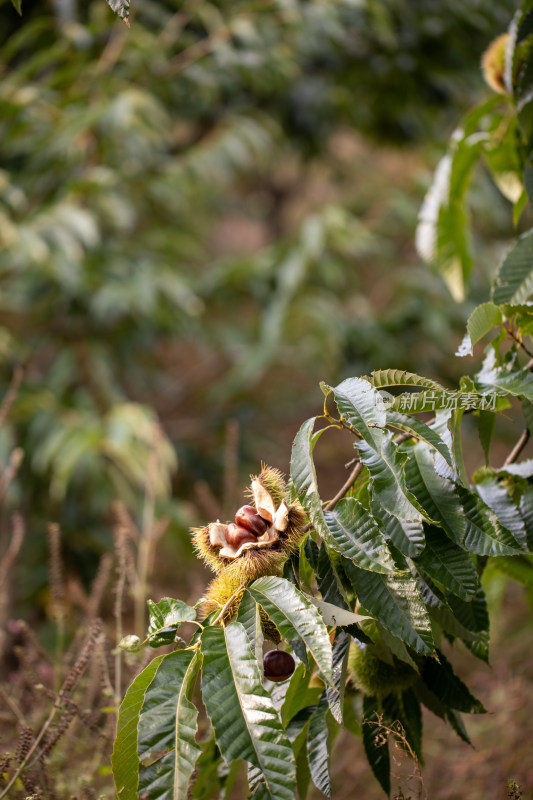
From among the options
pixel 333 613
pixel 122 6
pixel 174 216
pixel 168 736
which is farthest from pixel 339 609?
pixel 174 216

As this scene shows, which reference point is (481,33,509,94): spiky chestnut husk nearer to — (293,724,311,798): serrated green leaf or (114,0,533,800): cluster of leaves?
(114,0,533,800): cluster of leaves

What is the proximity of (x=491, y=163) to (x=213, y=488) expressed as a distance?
135cm

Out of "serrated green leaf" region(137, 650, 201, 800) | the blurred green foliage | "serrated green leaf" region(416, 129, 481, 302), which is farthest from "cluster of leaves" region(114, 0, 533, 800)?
the blurred green foliage

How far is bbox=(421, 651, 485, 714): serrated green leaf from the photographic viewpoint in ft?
1.31

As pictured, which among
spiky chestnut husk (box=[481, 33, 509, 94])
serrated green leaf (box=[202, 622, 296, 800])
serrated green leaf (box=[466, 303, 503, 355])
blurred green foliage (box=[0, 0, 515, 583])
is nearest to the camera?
serrated green leaf (box=[202, 622, 296, 800])

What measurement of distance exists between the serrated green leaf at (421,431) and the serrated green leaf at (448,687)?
6.4 inches

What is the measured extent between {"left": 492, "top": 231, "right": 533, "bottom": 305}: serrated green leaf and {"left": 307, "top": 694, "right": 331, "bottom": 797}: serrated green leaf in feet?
1.02

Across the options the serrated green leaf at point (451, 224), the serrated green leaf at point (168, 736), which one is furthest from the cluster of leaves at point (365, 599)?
the serrated green leaf at point (451, 224)

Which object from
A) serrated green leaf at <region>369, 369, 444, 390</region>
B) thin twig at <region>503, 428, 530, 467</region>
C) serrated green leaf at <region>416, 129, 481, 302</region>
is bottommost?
thin twig at <region>503, 428, 530, 467</region>

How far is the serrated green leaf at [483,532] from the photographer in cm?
34

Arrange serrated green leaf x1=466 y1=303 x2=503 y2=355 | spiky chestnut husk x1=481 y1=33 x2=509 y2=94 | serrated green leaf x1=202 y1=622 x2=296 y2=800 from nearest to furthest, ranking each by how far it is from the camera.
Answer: serrated green leaf x1=202 y1=622 x2=296 y2=800 → serrated green leaf x1=466 y1=303 x2=503 y2=355 → spiky chestnut husk x1=481 y1=33 x2=509 y2=94

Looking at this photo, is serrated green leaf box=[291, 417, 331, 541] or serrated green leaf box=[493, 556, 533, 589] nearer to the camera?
serrated green leaf box=[291, 417, 331, 541]

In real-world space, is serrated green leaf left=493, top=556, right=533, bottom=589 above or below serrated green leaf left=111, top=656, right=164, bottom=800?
above

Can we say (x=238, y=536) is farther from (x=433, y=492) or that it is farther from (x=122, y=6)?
(x=122, y=6)
